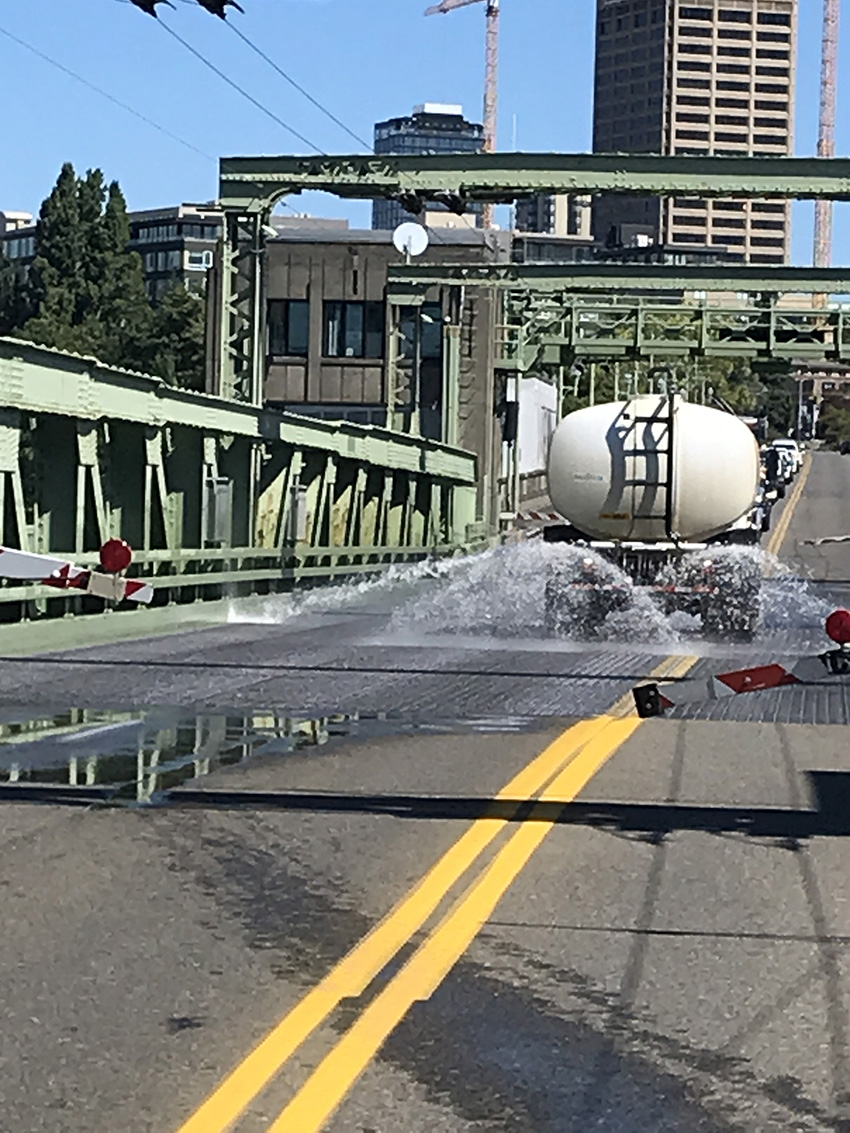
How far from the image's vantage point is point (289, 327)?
292 feet

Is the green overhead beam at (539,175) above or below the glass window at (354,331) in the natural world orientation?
below

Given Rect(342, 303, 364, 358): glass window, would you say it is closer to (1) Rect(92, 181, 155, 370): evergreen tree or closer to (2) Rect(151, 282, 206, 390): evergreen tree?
(2) Rect(151, 282, 206, 390): evergreen tree

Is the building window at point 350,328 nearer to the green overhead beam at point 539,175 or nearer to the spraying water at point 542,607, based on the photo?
the green overhead beam at point 539,175

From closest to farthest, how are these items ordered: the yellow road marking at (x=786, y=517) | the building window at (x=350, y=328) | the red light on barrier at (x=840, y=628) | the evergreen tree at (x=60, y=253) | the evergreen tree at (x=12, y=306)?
the red light on barrier at (x=840, y=628)
the yellow road marking at (x=786, y=517)
the building window at (x=350, y=328)
the evergreen tree at (x=60, y=253)
the evergreen tree at (x=12, y=306)

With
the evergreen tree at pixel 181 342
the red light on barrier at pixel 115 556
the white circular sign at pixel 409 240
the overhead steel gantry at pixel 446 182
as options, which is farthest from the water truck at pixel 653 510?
the evergreen tree at pixel 181 342

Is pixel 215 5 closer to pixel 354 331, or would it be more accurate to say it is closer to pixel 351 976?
pixel 351 976

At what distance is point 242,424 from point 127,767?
16525mm

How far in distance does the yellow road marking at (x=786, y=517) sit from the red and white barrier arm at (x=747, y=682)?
147 ft

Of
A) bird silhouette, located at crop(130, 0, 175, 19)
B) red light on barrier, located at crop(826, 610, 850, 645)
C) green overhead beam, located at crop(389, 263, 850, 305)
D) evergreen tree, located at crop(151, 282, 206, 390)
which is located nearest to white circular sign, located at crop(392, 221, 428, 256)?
green overhead beam, located at crop(389, 263, 850, 305)

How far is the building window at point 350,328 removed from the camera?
89188 mm

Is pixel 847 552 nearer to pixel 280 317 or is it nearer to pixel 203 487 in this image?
pixel 280 317

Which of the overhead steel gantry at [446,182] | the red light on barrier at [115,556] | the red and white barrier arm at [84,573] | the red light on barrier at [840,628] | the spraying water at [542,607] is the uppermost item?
the overhead steel gantry at [446,182]

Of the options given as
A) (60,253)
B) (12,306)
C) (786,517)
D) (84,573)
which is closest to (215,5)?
(84,573)

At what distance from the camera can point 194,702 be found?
16094 millimetres
